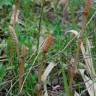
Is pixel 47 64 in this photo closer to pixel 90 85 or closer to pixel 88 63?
pixel 88 63

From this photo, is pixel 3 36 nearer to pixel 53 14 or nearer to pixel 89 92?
pixel 53 14

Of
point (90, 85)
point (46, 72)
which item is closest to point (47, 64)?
point (46, 72)

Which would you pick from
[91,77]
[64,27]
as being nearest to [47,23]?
[64,27]

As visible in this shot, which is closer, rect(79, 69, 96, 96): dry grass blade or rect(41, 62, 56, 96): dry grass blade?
rect(79, 69, 96, 96): dry grass blade

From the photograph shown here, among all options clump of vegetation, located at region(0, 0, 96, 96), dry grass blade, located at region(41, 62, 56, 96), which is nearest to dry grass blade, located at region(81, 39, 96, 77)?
clump of vegetation, located at region(0, 0, 96, 96)

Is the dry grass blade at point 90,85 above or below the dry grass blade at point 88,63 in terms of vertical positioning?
below

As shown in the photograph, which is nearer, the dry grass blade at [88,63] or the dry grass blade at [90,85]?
the dry grass blade at [90,85]

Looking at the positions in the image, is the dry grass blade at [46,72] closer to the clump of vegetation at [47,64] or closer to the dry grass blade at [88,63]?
the clump of vegetation at [47,64]

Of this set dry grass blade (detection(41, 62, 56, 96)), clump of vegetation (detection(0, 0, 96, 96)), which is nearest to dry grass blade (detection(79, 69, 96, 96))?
clump of vegetation (detection(0, 0, 96, 96))

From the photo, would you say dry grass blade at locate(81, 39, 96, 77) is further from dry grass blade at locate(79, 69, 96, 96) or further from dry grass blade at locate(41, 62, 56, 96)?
dry grass blade at locate(41, 62, 56, 96)

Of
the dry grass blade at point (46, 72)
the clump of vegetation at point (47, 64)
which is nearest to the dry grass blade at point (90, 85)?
the clump of vegetation at point (47, 64)

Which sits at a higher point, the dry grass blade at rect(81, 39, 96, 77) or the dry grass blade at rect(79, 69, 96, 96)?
the dry grass blade at rect(81, 39, 96, 77)
